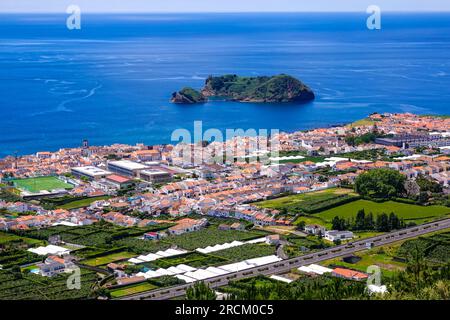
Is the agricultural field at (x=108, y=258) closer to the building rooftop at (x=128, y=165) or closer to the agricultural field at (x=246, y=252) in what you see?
the agricultural field at (x=246, y=252)

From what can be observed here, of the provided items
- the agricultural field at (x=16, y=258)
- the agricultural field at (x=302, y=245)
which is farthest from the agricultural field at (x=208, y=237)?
the agricultural field at (x=16, y=258)

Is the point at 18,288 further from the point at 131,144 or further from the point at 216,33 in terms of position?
the point at 216,33

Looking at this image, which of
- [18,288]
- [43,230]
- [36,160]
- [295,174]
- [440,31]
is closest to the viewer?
[18,288]

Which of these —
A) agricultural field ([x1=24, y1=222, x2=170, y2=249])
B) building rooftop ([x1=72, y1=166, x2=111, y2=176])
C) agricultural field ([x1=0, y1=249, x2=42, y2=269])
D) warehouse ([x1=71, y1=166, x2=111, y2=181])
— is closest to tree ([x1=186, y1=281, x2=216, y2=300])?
agricultural field ([x1=0, y1=249, x2=42, y2=269])

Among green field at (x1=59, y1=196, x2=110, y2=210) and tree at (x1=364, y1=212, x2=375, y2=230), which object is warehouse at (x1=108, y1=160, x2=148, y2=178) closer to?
green field at (x1=59, y1=196, x2=110, y2=210)

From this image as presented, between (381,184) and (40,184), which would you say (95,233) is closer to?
(40,184)
